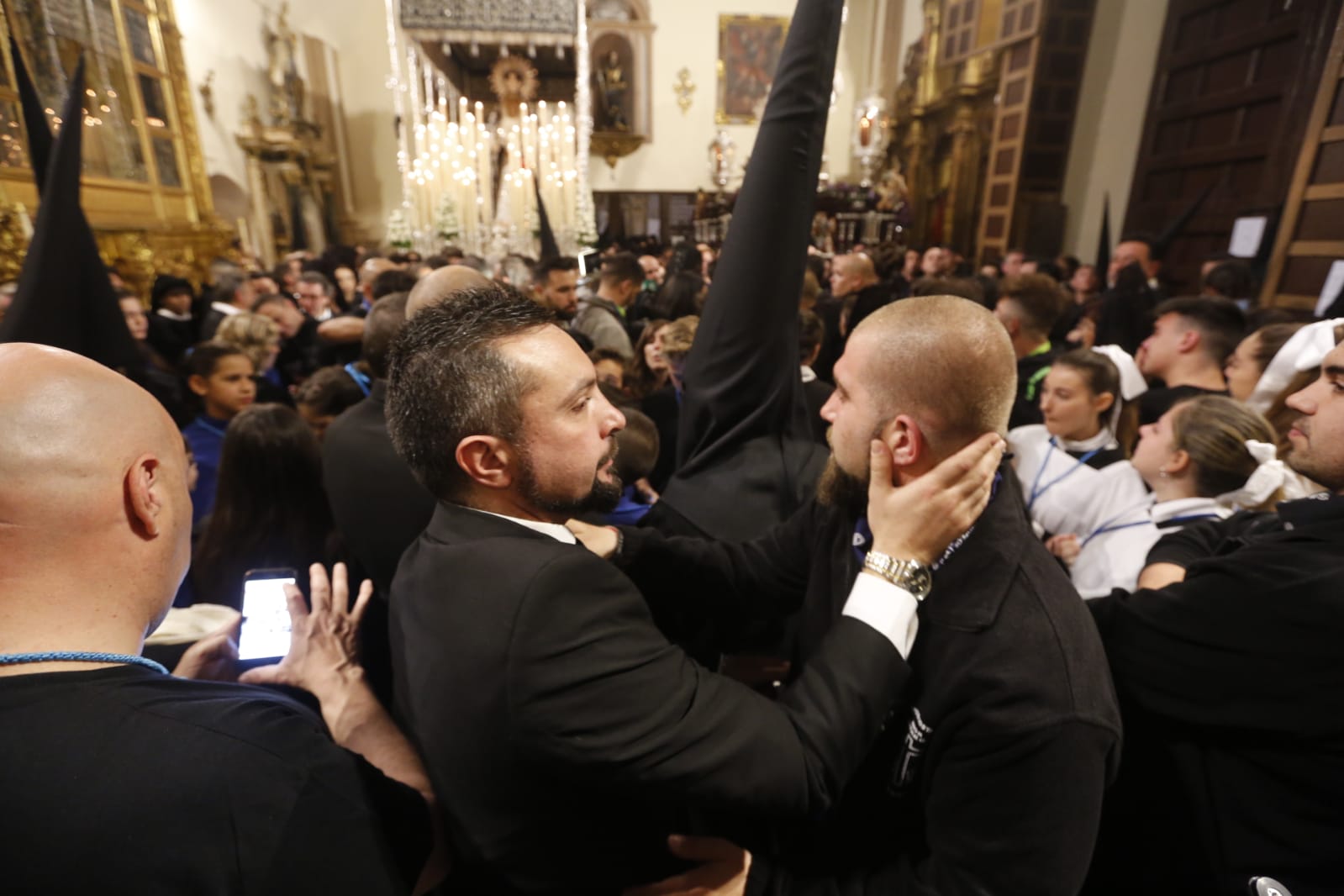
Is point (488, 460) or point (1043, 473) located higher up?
point (488, 460)

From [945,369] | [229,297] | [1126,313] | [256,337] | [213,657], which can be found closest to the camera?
[945,369]

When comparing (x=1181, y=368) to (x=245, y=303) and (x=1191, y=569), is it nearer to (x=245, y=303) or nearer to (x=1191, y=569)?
(x=1191, y=569)

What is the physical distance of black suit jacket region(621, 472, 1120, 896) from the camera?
1.03 m

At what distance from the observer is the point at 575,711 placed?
95cm

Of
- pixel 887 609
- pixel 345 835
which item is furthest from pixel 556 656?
pixel 887 609

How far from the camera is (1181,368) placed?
10.3 ft

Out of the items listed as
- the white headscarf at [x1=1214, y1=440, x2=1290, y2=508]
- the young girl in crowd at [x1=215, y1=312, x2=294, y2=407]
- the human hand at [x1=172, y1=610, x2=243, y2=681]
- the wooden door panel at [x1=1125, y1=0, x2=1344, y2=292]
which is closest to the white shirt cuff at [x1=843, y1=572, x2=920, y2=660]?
the human hand at [x1=172, y1=610, x2=243, y2=681]

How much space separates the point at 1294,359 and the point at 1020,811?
2.42m

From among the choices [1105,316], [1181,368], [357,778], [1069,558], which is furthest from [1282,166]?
[357,778]

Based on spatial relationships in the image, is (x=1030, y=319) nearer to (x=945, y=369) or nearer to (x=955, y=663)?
(x=945, y=369)

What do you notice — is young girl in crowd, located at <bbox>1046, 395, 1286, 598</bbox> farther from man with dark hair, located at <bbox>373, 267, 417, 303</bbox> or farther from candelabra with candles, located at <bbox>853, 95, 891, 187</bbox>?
candelabra with candles, located at <bbox>853, 95, 891, 187</bbox>

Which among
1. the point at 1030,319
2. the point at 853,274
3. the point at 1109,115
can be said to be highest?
the point at 1109,115

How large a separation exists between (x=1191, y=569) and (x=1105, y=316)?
12.2 ft

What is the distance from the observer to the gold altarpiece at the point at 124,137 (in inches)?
272
